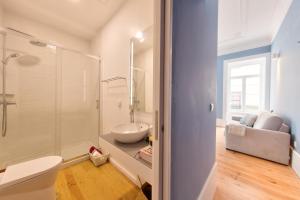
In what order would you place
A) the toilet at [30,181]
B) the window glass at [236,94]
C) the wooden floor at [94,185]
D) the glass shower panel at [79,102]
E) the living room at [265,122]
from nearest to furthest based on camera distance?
the toilet at [30,181], the wooden floor at [94,185], the living room at [265,122], the glass shower panel at [79,102], the window glass at [236,94]

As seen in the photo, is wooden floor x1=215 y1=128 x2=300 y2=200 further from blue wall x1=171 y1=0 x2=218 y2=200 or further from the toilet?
the toilet

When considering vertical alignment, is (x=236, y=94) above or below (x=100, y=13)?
below

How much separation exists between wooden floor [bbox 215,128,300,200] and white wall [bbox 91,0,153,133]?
1.59m

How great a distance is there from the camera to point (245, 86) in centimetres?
423

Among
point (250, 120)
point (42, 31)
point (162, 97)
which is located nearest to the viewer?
point (162, 97)

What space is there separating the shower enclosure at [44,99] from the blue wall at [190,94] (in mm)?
2041

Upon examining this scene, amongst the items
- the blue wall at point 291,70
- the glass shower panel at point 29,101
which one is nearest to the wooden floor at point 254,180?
the blue wall at point 291,70

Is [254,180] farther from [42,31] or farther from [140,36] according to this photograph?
[42,31]

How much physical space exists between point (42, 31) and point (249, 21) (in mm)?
4181

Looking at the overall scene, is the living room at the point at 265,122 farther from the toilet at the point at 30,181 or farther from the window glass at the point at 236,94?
the toilet at the point at 30,181

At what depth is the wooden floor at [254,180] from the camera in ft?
4.91

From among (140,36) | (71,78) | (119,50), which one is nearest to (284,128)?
(140,36)

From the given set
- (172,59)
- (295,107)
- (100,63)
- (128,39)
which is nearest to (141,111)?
(128,39)

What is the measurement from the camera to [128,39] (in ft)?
6.33
